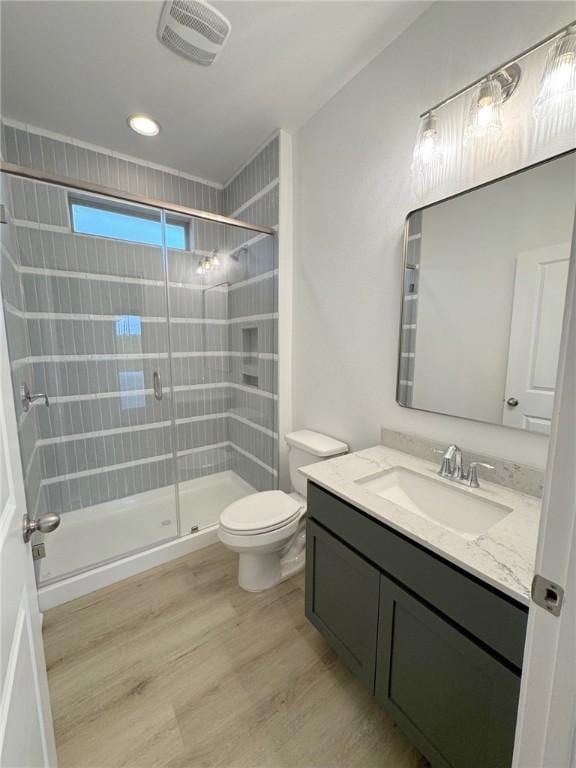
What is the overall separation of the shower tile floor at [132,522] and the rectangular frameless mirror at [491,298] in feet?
5.87

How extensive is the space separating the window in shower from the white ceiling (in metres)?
0.47

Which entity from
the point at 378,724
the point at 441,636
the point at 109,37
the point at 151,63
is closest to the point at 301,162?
the point at 151,63

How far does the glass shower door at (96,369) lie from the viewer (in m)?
1.99

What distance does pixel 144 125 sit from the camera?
1.95 meters

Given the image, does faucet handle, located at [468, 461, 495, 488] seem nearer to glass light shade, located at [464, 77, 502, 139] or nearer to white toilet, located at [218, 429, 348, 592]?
white toilet, located at [218, 429, 348, 592]

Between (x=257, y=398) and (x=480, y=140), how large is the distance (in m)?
1.99

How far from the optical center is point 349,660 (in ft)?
3.82

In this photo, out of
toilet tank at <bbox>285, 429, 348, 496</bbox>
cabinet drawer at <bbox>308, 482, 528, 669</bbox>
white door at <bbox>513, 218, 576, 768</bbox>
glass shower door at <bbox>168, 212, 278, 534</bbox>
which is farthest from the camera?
glass shower door at <bbox>168, 212, 278, 534</bbox>

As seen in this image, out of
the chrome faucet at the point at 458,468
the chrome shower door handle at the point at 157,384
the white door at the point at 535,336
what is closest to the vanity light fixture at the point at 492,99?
the white door at the point at 535,336

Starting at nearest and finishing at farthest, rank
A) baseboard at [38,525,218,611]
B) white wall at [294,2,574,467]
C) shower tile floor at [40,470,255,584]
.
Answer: white wall at [294,2,574,467] < baseboard at [38,525,218,611] < shower tile floor at [40,470,255,584]

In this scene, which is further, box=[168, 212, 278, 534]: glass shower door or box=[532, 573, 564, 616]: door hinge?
box=[168, 212, 278, 534]: glass shower door

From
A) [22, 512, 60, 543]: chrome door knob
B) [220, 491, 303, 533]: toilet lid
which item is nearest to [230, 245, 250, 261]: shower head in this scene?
[220, 491, 303, 533]: toilet lid

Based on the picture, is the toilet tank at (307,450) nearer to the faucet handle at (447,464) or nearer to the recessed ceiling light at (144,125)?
the faucet handle at (447,464)

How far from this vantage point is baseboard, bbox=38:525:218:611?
164 cm
